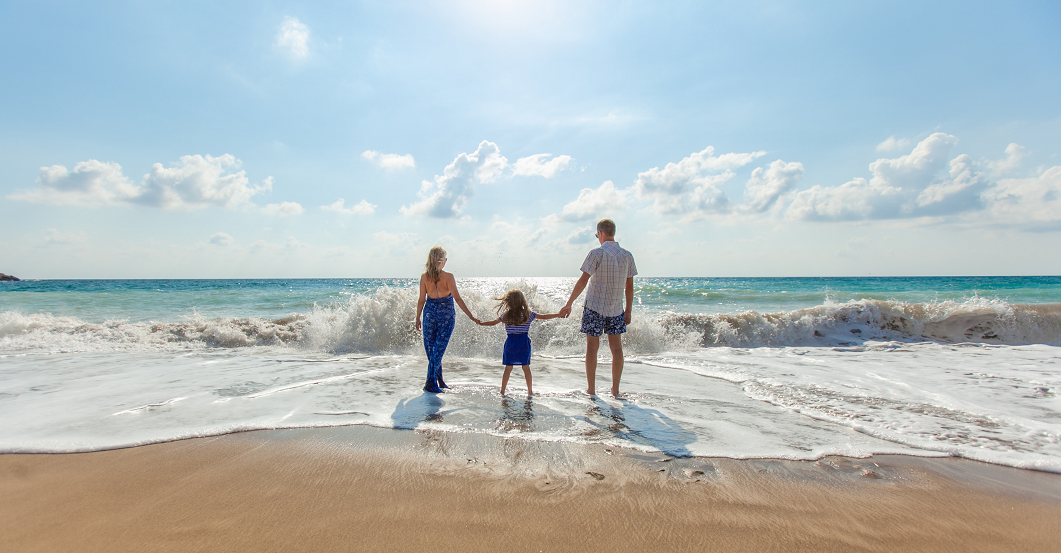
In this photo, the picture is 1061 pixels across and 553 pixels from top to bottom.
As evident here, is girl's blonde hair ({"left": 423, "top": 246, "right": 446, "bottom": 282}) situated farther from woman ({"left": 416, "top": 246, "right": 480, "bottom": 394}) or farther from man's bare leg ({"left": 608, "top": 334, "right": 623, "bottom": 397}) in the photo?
man's bare leg ({"left": 608, "top": 334, "right": 623, "bottom": 397})

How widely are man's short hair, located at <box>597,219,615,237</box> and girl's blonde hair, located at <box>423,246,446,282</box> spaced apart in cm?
194

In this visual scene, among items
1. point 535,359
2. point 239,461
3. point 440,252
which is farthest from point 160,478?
point 535,359

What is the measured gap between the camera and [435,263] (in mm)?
5508

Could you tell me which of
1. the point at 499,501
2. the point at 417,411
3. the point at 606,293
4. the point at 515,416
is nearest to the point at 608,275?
the point at 606,293

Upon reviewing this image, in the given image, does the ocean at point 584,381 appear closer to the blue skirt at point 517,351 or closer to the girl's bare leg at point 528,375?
the girl's bare leg at point 528,375

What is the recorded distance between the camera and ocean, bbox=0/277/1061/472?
12.8 ft

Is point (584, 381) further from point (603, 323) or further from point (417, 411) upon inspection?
point (417, 411)

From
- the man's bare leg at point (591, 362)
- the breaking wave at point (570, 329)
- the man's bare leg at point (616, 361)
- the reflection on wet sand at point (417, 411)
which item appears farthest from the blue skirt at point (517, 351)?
the breaking wave at point (570, 329)

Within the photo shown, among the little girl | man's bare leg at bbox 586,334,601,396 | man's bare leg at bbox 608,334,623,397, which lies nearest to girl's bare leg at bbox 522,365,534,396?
the little girl

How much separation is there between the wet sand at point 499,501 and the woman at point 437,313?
2.03 meters

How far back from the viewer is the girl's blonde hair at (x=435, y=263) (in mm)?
5500

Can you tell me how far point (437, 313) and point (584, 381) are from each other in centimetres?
231

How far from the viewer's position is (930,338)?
34.5ft

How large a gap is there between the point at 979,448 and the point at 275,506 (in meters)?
5.22
